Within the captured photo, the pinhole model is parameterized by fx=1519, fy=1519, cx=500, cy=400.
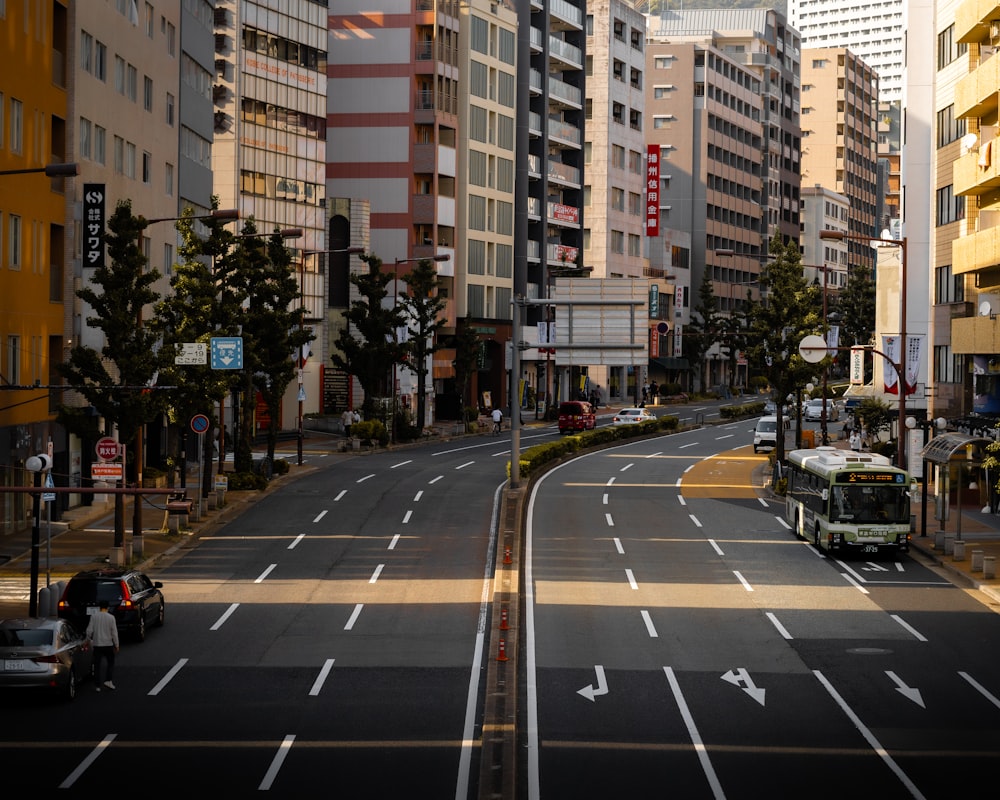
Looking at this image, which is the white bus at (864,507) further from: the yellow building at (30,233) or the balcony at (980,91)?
the yellow building at (30,233)

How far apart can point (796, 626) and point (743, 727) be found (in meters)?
10.2

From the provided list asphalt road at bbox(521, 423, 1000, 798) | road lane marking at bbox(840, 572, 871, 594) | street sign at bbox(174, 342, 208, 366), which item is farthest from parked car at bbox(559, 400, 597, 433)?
road lane marking at bbox(840, 572, 871, 594)

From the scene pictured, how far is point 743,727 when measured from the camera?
24500 mm

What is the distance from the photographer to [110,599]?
31766mm

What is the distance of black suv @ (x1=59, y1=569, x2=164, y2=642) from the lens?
104 feet

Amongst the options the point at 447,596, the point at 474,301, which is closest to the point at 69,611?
the point at 447,596

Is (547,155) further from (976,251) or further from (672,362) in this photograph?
(976,251)

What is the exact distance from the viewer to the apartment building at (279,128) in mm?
89750

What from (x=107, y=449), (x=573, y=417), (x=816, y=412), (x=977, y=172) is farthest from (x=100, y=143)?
(x=816, y=412)

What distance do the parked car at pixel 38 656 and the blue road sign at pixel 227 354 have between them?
25.8 metres

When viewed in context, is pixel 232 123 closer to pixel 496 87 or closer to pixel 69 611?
pixel 496 87

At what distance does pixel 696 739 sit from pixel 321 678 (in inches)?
315

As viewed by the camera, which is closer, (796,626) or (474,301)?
(796,626)

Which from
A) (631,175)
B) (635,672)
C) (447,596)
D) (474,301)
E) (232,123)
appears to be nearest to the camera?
(635,672)
